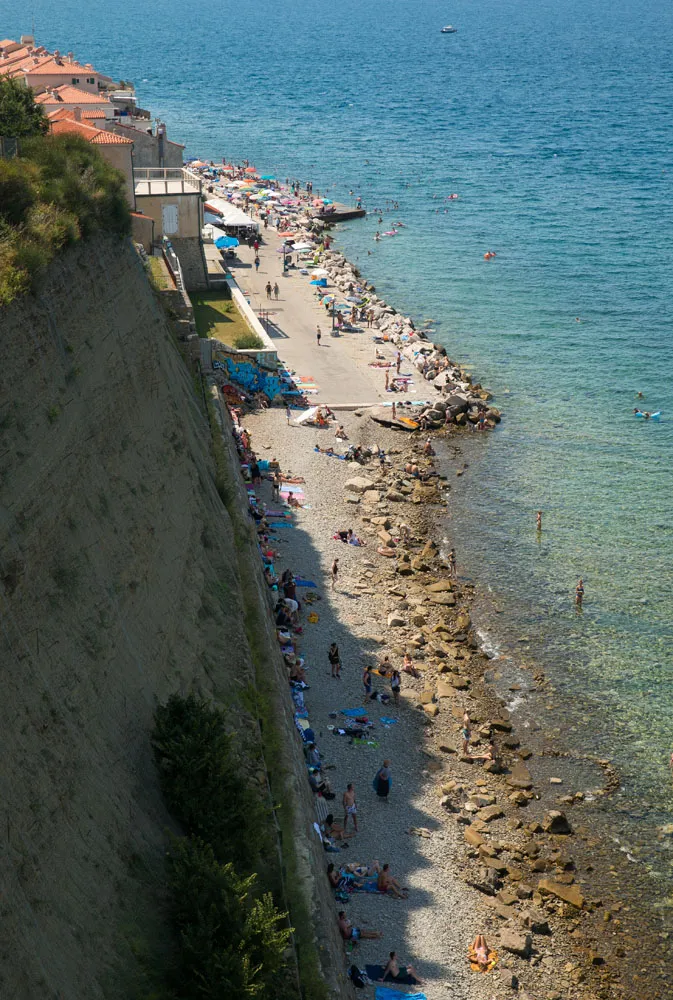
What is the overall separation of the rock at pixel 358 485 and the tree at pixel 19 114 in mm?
16502

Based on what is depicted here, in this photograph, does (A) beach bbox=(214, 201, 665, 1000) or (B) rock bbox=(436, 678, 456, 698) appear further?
(B) rock bbox=(436, 678, 456, 698)

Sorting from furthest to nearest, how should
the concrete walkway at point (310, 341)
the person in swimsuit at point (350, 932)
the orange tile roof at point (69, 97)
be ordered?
the orange tile roof at point (69, 97) → the concrete walkway at point (310, 341) → the person in swimsuit at point (350, 932)

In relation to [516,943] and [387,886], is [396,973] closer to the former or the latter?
[387,886]

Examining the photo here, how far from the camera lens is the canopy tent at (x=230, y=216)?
7038 cm

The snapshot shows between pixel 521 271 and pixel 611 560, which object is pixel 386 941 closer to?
pixel 611 560

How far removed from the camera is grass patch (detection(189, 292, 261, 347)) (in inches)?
1827

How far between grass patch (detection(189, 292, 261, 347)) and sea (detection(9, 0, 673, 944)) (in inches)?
457

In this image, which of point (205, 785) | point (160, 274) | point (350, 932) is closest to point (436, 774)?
point (350, 932)

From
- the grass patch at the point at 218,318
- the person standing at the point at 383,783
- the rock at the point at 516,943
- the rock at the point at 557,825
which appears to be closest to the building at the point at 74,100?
the grass patch at the point at 218,318

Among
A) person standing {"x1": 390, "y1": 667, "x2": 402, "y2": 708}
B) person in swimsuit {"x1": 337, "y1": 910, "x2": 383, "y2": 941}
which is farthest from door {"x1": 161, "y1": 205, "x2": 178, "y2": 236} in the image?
person in swimsuit {"x1": 337, "y1": 910, "x2": 383, "y2": 941}

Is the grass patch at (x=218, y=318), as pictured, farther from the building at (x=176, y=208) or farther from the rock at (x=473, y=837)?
the rock at (x=473, y=837)

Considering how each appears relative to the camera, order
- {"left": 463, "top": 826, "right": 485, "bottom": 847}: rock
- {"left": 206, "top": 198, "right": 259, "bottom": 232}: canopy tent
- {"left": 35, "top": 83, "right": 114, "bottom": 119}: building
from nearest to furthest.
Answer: {"left": 463, "top": 826, "right": 485, "bottom": 847}: rock < {"left": 35, "top": 83, "right": 114, "bottom": 119}: building < {"left": 206, "top": 198, "right": 259, "bottom": 232}: canopy tent

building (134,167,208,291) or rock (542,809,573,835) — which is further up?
building (134,167,208,291)

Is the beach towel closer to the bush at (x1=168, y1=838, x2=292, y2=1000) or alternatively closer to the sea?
the bush at (x1=168, y1=838, x2=292, y2=1000)
